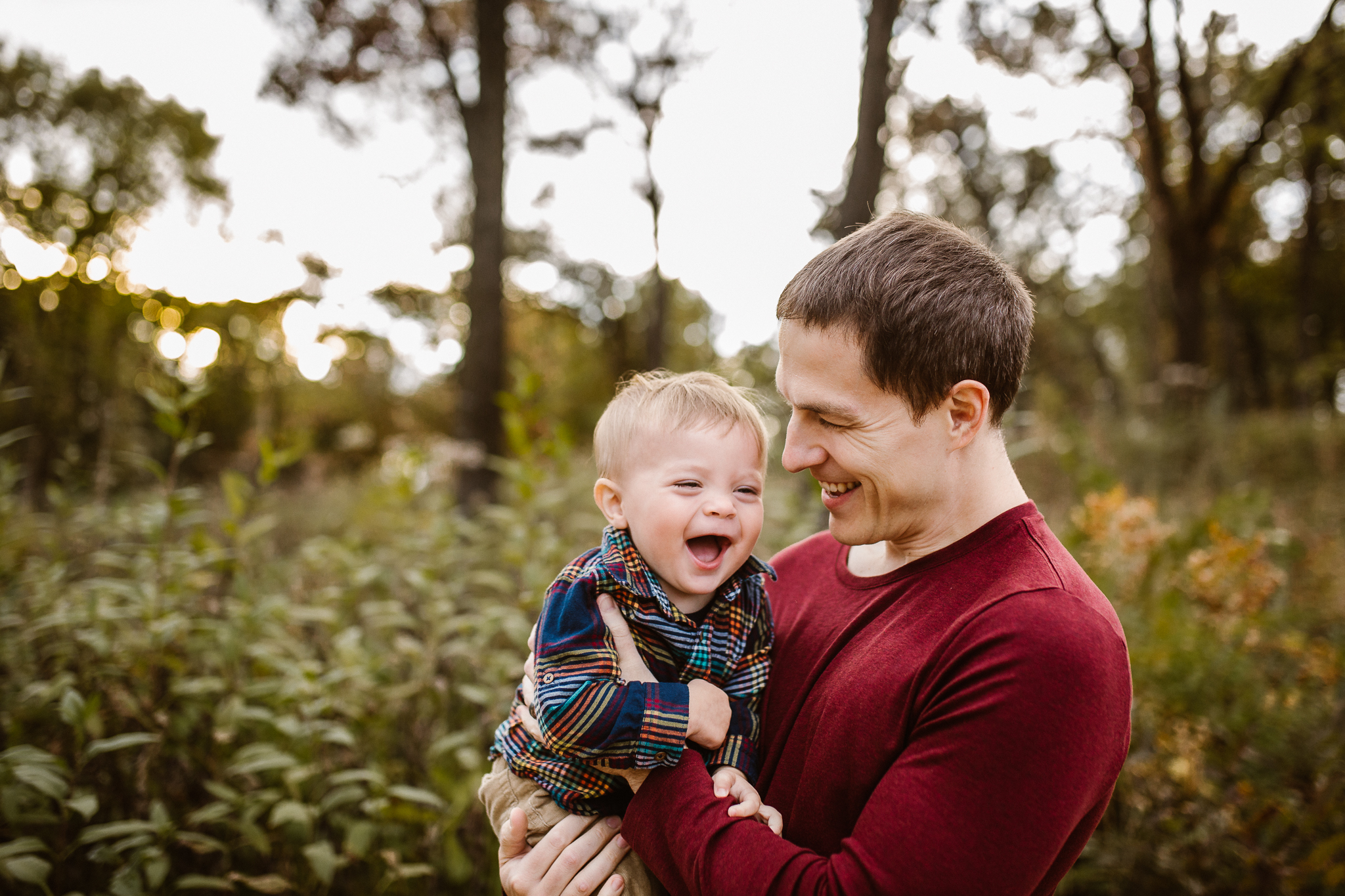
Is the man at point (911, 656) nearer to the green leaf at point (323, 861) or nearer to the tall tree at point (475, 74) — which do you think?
the green leaf at point (323, 861)

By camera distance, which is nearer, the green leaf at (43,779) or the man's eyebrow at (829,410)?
the man's eyebrow at (829,410)

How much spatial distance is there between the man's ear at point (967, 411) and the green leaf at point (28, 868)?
220cm

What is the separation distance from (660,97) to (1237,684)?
1134 centimetres

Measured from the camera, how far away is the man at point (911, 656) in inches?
39.1

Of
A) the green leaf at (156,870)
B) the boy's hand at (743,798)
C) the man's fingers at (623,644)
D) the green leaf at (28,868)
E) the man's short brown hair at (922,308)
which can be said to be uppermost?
the man's short brown hair at (922,308)

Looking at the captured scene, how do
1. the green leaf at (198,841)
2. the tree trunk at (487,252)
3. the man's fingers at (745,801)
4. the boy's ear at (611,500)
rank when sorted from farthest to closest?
the tree trunk at (487,252)
the green leaf at (198,841)
the boy's ear at (611,500)
the man's fingers at (745,801)

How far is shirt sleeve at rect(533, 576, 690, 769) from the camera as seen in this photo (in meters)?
1.30

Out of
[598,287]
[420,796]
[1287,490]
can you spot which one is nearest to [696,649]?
[420,796]

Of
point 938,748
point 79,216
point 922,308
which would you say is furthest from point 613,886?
point 79,216

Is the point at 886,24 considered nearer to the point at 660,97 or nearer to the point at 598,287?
the point at 660,97

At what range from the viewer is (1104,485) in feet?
17.9

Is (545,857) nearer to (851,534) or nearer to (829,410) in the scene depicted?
(851,534)

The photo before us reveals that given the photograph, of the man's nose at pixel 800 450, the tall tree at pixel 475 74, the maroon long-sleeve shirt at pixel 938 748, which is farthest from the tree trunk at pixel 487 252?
the maroon long-sleeve shirt at pixel 938 748

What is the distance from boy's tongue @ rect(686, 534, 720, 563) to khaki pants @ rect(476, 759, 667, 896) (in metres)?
0.55
